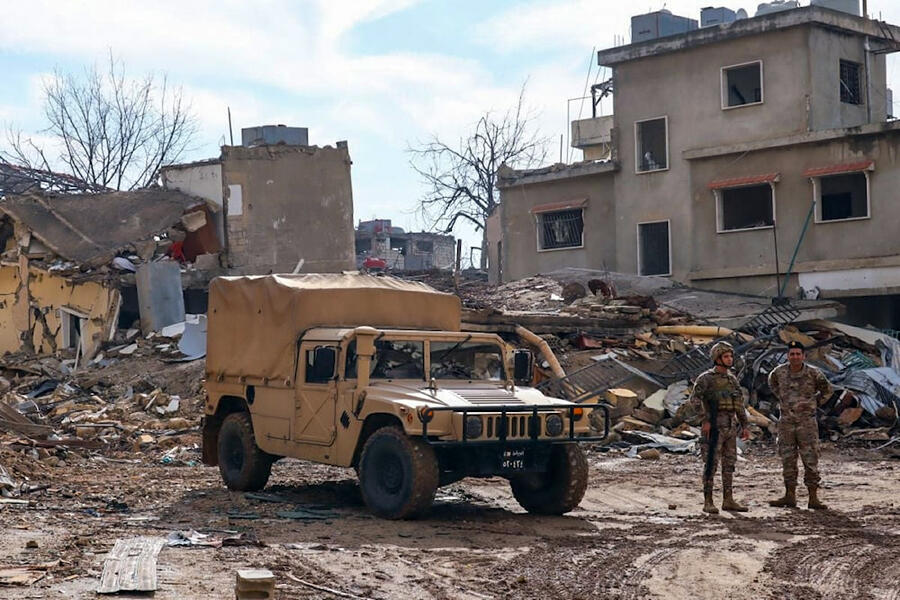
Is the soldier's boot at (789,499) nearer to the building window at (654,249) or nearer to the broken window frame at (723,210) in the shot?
the broken window frame at (723,210)

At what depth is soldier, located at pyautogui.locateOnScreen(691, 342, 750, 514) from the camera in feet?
41.4

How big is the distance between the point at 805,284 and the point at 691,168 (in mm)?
4663

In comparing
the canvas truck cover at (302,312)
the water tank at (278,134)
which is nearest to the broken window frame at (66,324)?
the water tank at (278,134)

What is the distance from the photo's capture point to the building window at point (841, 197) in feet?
98.4

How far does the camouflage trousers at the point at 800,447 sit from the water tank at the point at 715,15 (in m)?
26.3

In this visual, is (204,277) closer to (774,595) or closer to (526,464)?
(526,464)

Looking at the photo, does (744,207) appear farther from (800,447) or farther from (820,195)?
(800,447)

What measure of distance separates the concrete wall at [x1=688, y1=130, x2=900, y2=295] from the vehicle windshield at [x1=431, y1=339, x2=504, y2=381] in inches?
697

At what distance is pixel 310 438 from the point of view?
510 inches

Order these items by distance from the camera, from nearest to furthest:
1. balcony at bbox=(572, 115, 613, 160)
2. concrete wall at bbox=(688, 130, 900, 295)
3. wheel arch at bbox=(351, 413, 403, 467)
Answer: wheel arch at bbox=(351, 413, 403, 467) < concrete wall at bbox=(688, 130, 900, 295) < balcony at bbox=(572, 115, 613, 160)

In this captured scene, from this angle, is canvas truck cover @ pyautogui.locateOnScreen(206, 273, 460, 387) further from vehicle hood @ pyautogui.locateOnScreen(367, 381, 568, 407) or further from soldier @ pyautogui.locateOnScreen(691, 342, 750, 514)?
soldier @ pyautogui.locateOnScreen(691, 342, 750, 514)

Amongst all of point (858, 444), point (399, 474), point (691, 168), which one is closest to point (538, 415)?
point (399, 474)

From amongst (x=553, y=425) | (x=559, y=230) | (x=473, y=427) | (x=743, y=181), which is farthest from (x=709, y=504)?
(x=559, y=230)

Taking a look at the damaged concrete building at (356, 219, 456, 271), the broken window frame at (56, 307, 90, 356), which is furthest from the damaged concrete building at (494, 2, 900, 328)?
the damaged concrete building at (356, 219, 456, 271)
